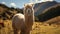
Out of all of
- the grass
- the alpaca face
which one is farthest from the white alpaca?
the grass

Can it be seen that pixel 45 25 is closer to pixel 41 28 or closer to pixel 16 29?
pixel 41 28

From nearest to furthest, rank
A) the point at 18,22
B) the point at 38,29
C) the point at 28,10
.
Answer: the point at 28,10 → the point at 18,22 → the point at 38,29

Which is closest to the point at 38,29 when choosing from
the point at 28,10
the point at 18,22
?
the point at 18,22

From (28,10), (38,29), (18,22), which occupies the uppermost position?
(28,10)

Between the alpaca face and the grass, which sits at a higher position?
the alpaca face

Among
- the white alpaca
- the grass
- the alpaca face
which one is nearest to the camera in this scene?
the alpaca face

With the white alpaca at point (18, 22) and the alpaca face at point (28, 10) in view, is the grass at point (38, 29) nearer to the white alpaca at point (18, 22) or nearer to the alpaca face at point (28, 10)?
the white alpaca at point (18, 22)

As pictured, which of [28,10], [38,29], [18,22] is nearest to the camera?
[28,10]

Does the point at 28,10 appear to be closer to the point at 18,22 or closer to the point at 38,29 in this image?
the point at 18,22

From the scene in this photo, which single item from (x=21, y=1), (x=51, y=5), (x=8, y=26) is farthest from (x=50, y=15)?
(x=8, y=26)

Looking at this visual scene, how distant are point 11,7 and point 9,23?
37 cm

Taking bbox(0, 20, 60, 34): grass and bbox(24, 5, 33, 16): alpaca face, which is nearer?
bbox(24, 5, 33, 16): alpaca face

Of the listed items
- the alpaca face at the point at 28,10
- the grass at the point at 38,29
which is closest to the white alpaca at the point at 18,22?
the alpaca face at the point at 28,10

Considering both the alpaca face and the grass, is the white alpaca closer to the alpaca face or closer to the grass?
the alpaca face
